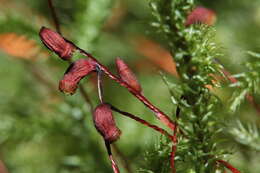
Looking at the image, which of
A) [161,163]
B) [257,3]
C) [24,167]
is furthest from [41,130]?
[257,3]

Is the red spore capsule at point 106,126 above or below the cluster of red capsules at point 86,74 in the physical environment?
below

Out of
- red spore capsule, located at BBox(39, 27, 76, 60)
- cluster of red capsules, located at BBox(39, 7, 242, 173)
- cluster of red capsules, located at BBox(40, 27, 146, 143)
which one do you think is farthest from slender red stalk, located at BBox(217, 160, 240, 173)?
red spore capsule, located at BBox(39, 27, 76, 60)

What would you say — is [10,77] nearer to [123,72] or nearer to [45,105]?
[45,105]

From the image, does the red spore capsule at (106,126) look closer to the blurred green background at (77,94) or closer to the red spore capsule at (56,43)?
the red spore capsule at (56,43)

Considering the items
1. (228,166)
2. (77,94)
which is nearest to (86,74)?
(228,166)

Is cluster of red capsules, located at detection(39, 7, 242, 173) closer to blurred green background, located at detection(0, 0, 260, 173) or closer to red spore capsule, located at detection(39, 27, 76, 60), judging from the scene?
red spore capsule, located at detection(39, 27, 76, 60)

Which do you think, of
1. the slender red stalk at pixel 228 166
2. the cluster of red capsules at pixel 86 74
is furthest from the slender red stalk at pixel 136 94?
the slender red stalk at pixel 228 166

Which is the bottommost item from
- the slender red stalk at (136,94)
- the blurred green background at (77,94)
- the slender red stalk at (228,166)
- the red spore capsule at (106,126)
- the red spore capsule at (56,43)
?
the slender red stalk at (228,166)

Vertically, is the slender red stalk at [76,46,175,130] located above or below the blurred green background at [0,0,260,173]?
below

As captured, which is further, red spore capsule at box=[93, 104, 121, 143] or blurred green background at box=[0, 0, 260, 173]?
blurred green background at box=[0, 0, 260, 173]

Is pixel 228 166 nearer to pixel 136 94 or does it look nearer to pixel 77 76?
pixel 136 94
